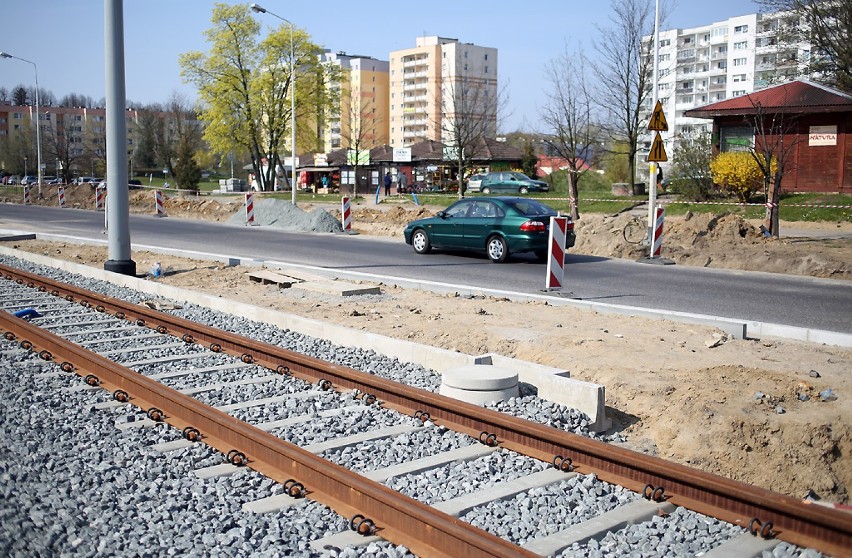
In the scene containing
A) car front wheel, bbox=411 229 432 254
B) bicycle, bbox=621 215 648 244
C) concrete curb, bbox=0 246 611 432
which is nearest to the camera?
concrete curb, bbox=0 246 611 432

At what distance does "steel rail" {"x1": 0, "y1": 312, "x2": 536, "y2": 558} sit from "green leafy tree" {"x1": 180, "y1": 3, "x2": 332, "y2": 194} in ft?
197

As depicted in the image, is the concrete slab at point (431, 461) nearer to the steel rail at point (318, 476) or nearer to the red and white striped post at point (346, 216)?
the steel rail at point (318, 476)

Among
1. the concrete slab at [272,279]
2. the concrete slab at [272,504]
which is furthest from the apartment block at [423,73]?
the concrete slab at [272,504]

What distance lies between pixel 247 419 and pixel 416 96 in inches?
5393

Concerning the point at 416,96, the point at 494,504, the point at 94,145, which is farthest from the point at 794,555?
the point at 416,96

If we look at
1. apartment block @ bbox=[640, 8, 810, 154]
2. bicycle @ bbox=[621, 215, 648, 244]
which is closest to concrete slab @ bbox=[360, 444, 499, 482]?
bicycle @ bbox=[621, 215, 648, 244]

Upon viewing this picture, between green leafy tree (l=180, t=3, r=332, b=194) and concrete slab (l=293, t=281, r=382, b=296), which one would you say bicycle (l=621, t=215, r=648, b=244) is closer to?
concrete slab (l=293, t=281, r=382, b=296)

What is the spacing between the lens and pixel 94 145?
112 metres

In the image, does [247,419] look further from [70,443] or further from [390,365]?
[390,365]

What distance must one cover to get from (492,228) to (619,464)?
1434 cm

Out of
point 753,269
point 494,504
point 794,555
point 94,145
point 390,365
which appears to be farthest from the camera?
point 94,145

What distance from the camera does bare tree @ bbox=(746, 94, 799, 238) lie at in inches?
849

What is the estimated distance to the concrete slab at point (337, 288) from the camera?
44.9 ft

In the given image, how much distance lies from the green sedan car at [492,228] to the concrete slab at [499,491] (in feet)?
44.0
